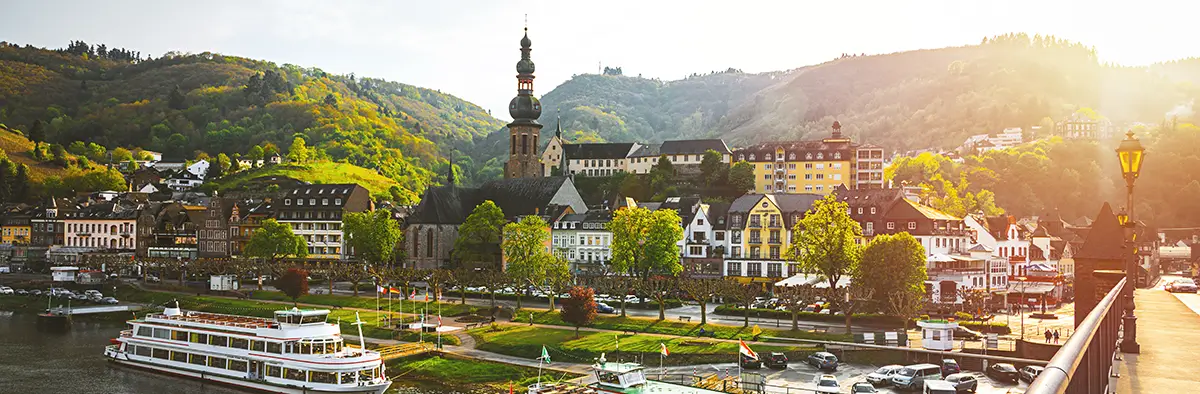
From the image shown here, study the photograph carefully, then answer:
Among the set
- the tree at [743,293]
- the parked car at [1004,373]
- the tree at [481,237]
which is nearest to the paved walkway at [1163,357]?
the parked car at [1004,373]

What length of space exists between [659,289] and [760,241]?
1903 centimetres

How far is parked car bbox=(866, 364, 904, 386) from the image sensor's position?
1833 inches

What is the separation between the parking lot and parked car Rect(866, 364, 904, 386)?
1.13 feet

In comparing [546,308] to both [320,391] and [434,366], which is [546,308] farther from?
[320,391]

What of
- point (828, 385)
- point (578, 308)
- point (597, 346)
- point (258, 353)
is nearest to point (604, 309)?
point (578, 308)

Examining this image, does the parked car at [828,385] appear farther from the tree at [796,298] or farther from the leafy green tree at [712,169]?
the leafy green tree at [712,169]

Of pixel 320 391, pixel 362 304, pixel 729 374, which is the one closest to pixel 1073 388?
pixel 729 374

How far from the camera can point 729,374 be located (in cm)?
4947

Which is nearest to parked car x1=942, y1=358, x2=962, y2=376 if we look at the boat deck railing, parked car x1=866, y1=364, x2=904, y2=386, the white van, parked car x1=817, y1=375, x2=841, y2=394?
the white van

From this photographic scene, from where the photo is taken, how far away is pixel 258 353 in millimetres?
55031

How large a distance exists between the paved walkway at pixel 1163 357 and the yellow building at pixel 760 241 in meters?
62.7

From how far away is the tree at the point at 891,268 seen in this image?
203 feet

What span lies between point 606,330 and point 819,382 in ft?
70.1

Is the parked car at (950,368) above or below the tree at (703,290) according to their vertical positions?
below
